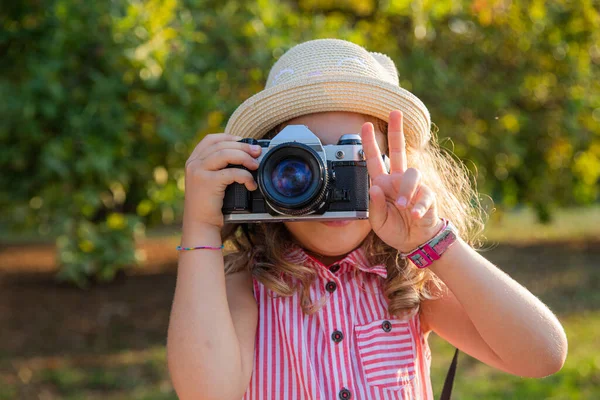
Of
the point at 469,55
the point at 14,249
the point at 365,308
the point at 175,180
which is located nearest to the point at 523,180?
the point at 469,55

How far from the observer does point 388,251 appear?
5.65ft

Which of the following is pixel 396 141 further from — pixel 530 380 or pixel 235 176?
pixel 530 380

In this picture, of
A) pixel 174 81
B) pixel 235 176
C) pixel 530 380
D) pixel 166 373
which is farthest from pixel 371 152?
pixel 166 373

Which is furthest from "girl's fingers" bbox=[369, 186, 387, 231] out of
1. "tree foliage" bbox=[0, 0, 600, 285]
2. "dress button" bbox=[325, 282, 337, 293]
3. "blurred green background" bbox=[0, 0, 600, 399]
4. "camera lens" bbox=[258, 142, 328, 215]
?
"tree foliage" bbox=[0, 0, 600, 285]

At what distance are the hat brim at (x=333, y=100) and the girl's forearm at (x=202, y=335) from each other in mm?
369

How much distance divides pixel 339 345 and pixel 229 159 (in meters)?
0.48

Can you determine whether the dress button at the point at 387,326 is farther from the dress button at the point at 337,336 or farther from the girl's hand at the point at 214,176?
the girl's hand at the point at 214,176

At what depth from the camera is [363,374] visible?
1545 millimetres

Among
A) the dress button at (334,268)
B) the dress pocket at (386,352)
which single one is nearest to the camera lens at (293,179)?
the dress button at (334,268)

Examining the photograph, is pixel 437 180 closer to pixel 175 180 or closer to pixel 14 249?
pixel 175 180

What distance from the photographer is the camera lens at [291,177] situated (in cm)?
150

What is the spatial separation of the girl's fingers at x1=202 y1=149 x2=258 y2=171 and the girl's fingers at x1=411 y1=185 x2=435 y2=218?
0.37 metres

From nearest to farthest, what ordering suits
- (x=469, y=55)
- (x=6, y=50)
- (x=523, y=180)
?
(x=6, y=50) < (x=469, y=55) < (x=523, y=180)

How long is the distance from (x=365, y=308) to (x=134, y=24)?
2.35 meters
